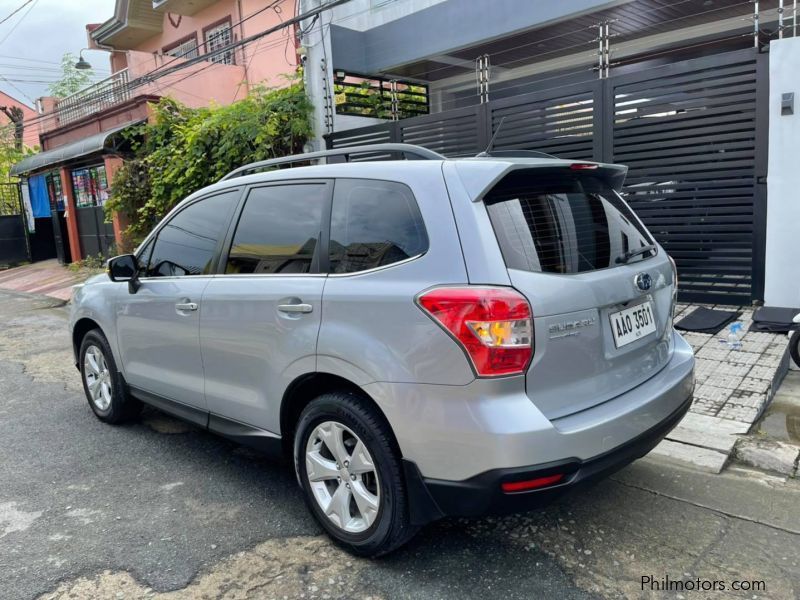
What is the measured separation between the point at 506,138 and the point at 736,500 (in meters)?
5.87

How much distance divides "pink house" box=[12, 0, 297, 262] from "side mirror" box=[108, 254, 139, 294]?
9869 millimetres

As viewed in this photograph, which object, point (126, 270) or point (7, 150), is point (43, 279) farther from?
point (126, 270)

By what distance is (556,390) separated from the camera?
240 cm

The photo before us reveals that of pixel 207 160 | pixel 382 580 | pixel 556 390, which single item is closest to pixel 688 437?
pixel 556 390

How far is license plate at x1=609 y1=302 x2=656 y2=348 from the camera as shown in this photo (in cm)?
265

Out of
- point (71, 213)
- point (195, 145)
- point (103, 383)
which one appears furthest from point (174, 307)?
point (71, 213)

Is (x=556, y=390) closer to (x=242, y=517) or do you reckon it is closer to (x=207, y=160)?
(x=242, y=517)

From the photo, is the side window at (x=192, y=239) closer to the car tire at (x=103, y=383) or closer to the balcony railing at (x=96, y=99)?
the car tire at (x=103, y=383)

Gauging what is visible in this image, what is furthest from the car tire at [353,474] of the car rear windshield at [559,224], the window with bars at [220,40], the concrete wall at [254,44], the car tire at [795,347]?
→ the window with bars at [220,40]

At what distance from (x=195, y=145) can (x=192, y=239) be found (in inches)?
338

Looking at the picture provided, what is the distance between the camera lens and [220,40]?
676 inches

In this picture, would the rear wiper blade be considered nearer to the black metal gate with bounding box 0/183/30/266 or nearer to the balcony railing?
the balcony railing

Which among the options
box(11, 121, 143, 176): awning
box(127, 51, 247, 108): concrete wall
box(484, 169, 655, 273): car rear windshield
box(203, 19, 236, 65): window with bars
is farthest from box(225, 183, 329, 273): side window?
box(203, 19, 236, 65): window with bars

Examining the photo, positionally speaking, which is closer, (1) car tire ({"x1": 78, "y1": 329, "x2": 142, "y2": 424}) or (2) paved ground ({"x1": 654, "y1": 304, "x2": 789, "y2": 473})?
(2) paved ground ({"x1": 654, "y1": 304, "x2": 789, "y2": 473})
